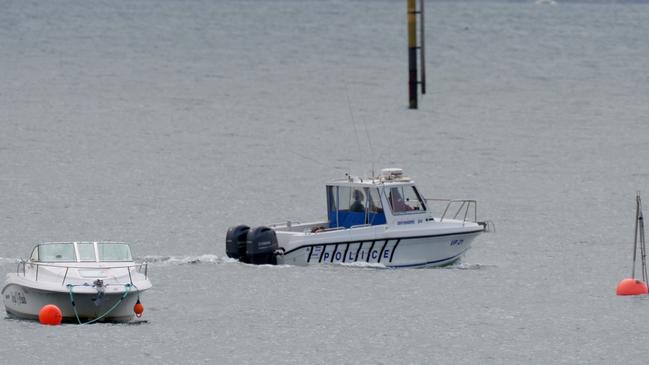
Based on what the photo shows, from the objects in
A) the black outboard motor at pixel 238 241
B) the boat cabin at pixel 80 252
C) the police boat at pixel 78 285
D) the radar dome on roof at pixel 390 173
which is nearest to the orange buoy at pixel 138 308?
the police boat at pixel 78 285

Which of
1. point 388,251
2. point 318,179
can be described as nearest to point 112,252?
point 388,251

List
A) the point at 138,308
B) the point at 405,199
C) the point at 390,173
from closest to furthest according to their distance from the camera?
the point at 138,308 < the point at 405,199 < the point at 390,173

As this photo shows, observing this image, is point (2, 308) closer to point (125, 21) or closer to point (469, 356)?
point (469, 356)

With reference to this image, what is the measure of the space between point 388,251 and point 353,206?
1.75 meters

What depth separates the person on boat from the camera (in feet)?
116

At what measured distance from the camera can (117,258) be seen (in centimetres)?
2880

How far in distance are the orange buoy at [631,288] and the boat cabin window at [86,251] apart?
11.5 m

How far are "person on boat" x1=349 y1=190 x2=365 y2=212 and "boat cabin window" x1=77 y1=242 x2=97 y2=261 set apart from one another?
334 inches

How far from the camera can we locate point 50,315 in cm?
2759

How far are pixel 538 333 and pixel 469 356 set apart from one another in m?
2.37

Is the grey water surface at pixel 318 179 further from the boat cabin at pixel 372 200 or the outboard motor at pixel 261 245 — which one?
the boat cabin at pixel 372 200

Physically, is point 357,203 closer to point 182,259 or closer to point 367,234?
point 367,234

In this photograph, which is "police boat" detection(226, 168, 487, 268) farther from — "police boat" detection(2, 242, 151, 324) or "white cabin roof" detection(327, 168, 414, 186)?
"police boat" detection(2, 242, 151, 324)

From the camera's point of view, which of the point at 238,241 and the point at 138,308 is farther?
the point at 238,241
